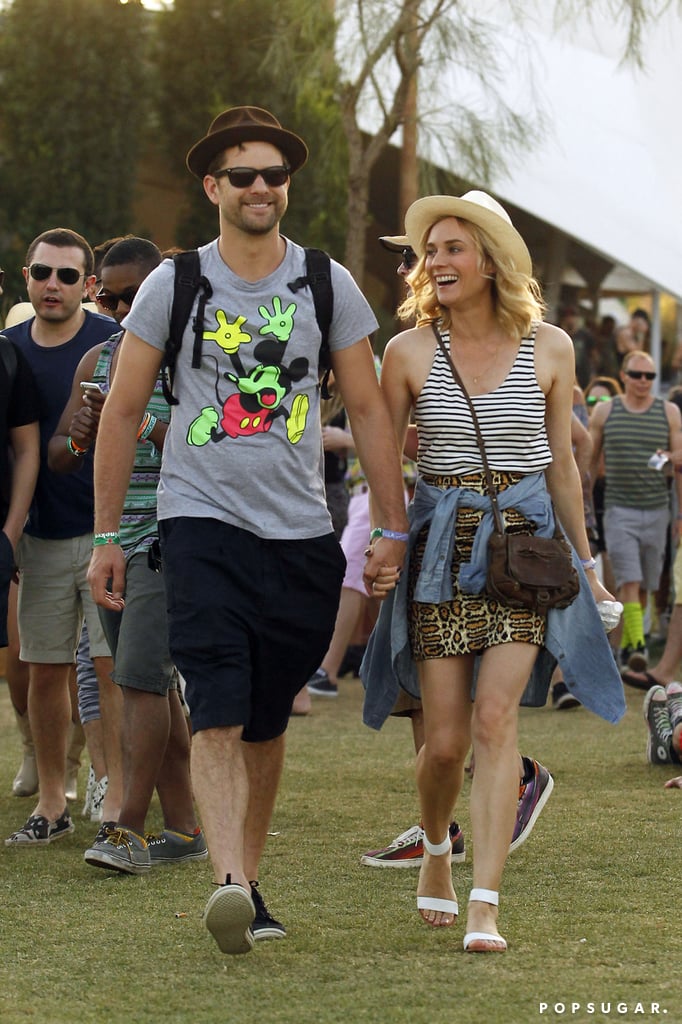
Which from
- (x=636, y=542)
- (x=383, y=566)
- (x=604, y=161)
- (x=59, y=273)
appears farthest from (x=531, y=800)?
(x=604, y=161)

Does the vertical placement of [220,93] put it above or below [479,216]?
A: above

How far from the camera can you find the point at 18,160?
23672 millimetres

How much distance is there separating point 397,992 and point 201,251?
2012mm

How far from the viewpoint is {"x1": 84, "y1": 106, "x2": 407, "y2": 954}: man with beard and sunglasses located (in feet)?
14.2

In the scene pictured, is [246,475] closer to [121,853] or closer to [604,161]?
[121,853]

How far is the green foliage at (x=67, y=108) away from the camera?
23.2 metres

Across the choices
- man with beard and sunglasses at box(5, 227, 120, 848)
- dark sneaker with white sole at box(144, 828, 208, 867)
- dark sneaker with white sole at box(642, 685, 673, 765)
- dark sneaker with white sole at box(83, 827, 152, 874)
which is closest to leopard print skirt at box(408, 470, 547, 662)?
dark sneaker with white sole at box(83, 827, 152, 874)

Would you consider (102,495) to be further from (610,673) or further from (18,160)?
(18,160)

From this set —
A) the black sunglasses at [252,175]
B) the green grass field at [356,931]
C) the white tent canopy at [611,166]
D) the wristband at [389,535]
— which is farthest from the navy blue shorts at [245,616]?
the white tent canopy at [611,166]

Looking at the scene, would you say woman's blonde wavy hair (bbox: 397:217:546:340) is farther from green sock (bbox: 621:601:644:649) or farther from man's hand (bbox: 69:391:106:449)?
green sock (bbox: 621:601:644:649)

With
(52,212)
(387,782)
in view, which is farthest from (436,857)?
(52,212)

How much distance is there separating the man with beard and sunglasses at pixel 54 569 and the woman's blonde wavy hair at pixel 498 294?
1766 mm

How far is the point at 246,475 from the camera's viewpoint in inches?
173

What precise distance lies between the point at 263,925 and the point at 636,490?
7411 mm
